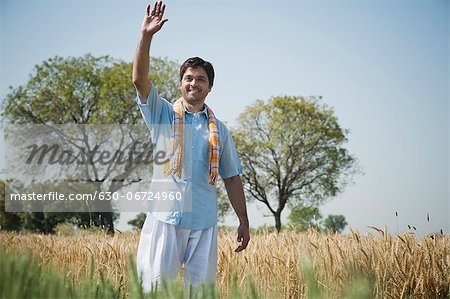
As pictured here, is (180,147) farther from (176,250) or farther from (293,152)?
(293,152)

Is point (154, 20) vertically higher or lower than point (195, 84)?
higher

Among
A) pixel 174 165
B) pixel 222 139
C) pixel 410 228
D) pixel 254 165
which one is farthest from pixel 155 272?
pixel 254 165

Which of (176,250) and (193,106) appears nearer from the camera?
(176,250)

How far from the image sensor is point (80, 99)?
28.7 meters

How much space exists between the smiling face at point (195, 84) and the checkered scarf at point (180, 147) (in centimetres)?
14

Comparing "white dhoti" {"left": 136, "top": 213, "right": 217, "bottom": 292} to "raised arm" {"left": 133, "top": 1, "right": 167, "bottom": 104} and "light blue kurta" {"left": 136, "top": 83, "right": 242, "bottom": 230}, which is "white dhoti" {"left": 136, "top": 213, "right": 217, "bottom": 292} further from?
"raised arm" {"left": 133, "top": 1, "right": 167, "bottom": 104}

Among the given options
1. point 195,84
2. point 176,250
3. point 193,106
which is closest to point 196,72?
point 195,84

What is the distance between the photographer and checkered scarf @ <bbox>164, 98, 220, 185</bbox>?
3685 mm

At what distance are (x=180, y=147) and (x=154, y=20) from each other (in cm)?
107

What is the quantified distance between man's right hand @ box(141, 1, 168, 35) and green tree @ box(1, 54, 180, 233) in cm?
2540

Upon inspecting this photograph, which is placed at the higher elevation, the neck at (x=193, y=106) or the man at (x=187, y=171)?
the neck at (x=193, y=106)

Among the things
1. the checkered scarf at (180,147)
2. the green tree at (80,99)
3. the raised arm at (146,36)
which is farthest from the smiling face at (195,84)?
the green tree at (80,99)

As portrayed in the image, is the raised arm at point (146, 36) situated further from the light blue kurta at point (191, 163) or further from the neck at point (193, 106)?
the neck at point (193, 106)

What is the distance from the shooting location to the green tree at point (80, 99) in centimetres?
2828
